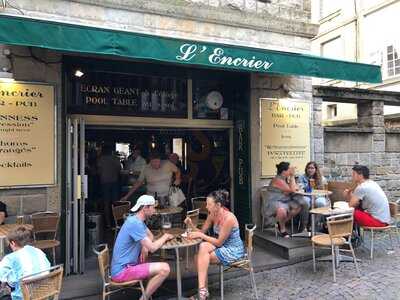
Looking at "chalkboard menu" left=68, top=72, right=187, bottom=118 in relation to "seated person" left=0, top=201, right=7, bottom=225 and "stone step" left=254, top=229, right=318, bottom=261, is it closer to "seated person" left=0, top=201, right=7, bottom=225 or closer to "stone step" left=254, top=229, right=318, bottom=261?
"seated person" left=0, top=201, right=7, bottom=225

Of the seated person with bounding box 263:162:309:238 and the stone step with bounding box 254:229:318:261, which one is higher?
the seated person with bounding box 263:162:309:238

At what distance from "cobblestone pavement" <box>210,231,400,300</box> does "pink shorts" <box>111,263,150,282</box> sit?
1122 mm

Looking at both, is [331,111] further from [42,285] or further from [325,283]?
[42,285]

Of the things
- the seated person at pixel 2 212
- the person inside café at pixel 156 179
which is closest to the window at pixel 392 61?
the person inside café at pixel 156 179

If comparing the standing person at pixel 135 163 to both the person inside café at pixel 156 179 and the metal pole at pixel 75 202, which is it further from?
the metal pole at pixel 75 202

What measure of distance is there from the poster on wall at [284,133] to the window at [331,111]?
456 inches

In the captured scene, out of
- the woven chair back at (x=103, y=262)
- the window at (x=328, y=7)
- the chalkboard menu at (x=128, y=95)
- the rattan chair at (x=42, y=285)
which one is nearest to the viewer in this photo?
the rattan chair at (x=42, y=285)

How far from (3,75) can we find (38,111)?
2.10 feet

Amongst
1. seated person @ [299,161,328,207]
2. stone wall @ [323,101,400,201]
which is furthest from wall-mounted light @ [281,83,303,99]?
seated person @ [299,161,328,207]

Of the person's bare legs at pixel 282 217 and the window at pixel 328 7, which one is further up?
the window at pixel 328 7

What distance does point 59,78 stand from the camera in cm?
593

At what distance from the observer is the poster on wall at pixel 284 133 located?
775 cm

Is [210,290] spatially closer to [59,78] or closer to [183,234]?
[183,234]

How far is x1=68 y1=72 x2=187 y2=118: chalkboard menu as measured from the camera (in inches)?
261
